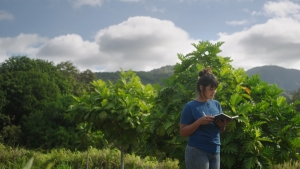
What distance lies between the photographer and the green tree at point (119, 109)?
25.1 ft

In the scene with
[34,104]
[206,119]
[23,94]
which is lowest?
[34,104]

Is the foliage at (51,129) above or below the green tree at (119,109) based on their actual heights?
below

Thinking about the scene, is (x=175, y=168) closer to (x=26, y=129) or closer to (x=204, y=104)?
(x=204, y=104)

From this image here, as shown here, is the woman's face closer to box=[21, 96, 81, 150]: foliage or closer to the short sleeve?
the short sleeve

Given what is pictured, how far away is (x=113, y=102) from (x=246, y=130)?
143 inches

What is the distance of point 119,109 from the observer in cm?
779

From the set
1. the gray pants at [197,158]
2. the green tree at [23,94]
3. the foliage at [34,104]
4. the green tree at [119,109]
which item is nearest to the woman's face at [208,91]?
the gray pants at [197,158]

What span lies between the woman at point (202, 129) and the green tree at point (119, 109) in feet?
12.7

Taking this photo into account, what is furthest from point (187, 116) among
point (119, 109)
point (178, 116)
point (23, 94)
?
point (23, 94)

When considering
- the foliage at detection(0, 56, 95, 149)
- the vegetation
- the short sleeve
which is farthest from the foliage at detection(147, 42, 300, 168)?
the foliage at detection(0, 56, 95, 149)

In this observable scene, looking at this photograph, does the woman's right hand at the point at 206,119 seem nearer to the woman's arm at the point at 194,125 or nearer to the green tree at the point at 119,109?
the woman's arm at the point at 194,125

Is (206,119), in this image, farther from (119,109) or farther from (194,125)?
(119,109)

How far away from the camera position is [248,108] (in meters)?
5.17

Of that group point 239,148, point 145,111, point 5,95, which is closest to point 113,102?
point 145,111
